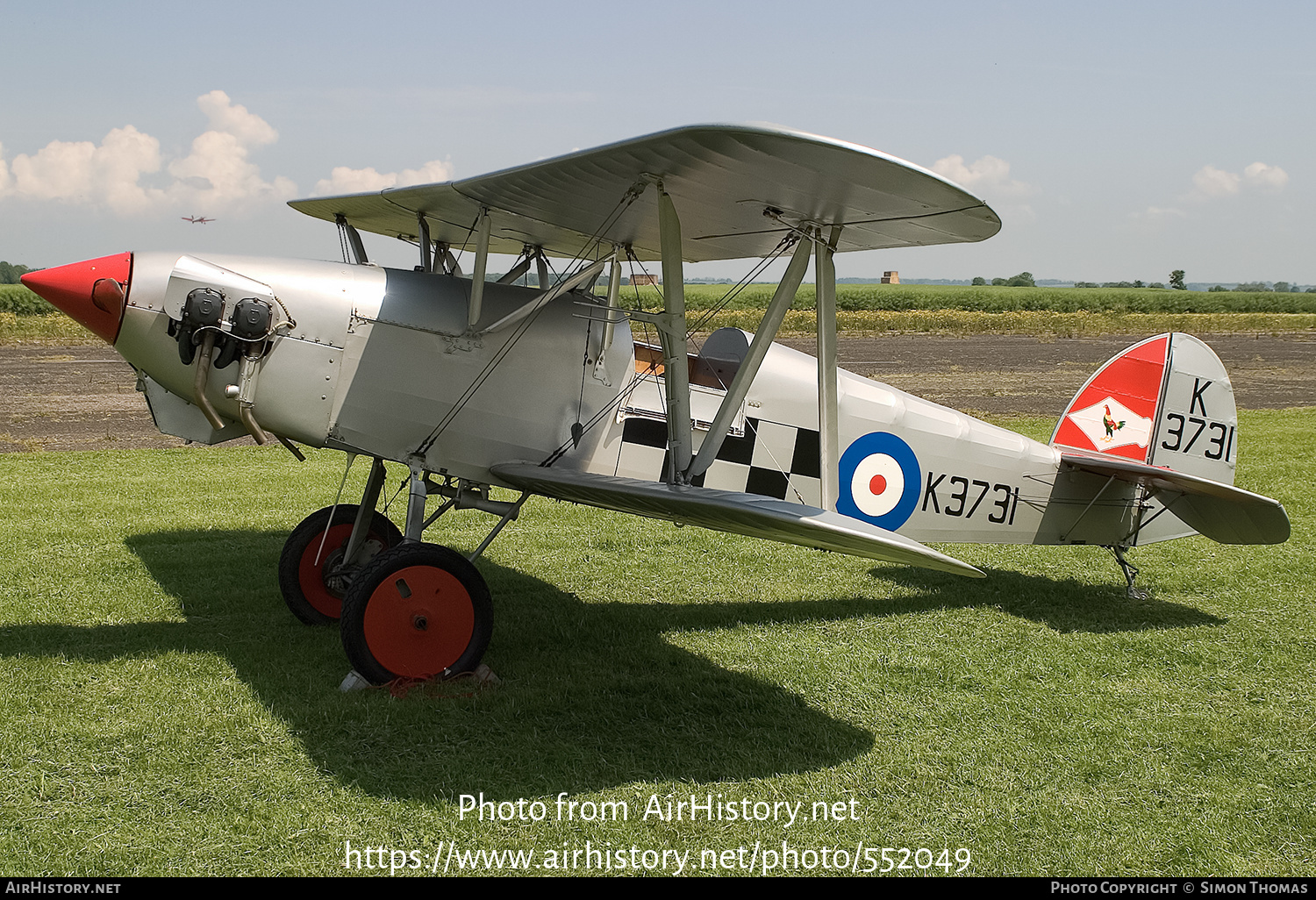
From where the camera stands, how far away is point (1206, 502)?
6.46 metres

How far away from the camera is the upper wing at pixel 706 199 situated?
3924 mm

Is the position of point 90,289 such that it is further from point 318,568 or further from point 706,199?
point 706,199

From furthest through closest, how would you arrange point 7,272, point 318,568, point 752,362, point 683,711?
point 7,272
point 318,568
point 752,362
point 683,711

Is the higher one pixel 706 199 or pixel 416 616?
pixel 706 199

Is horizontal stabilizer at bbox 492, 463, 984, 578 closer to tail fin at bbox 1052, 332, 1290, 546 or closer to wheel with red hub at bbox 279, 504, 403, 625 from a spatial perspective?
wheel with red hub at bbox 279, 504, 403, 625

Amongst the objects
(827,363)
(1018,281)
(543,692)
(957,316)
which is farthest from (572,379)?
(1018,281)

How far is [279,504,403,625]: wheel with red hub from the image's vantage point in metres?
6.25

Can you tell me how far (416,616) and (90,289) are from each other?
7.25 feet

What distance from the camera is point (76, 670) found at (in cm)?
525

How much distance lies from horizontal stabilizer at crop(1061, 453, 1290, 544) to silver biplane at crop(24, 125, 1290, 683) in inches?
0.7

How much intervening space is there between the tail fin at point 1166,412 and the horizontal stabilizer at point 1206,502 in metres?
0.23

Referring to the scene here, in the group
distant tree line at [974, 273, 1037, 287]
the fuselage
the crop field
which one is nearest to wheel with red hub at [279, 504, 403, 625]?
the fuselage

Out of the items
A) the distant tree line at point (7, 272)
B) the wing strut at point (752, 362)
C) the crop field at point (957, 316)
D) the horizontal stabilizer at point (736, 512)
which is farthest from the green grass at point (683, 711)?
the distant tree line at point (7, 272)
